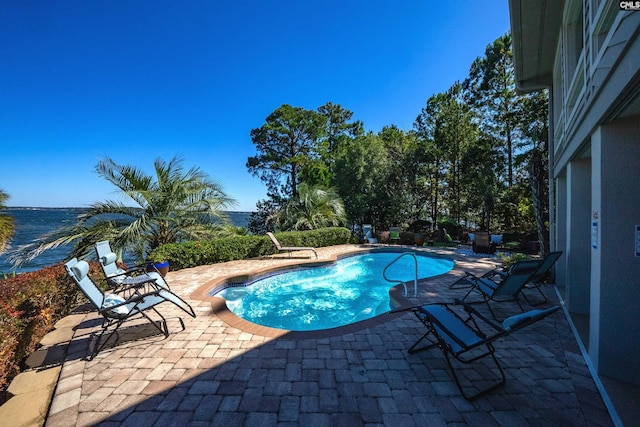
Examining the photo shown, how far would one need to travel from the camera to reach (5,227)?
507 cm

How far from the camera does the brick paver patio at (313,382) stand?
2156 mm

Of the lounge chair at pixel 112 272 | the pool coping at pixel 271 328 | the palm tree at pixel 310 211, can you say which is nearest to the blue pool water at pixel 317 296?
the pool coping at pixel 271 328

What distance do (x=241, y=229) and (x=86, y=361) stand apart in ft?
24.6

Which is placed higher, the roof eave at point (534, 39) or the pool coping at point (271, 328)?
the roof eave at point (534, 39)

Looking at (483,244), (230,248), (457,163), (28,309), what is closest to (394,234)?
(483,244)

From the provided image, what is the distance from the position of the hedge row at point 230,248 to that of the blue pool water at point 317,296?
1.93m

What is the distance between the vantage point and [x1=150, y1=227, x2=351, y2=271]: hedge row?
7547 millimetres

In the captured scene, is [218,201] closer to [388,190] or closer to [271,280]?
[271,280]

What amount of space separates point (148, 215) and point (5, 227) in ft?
8.42

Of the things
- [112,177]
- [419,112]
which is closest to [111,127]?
[112,177]

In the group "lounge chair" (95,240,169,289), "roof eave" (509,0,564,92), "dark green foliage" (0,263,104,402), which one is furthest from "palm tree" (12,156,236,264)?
"roof eave" (509,0,564,92)

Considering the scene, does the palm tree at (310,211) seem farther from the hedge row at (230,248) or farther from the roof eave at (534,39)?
the roof eave at (534,39)

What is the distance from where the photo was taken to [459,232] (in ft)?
46.5

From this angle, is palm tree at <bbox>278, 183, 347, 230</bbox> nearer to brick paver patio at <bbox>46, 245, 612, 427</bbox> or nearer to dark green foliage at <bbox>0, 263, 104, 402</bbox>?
dark green foliage at <bbox>0, 263, 104, 402</bbox>
